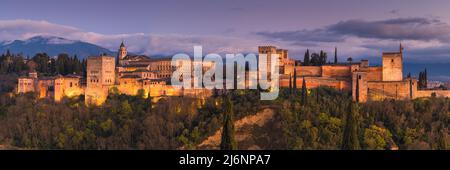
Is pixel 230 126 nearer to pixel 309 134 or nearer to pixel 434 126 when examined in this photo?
pixel 309 134

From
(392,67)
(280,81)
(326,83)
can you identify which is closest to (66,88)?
(280,81)

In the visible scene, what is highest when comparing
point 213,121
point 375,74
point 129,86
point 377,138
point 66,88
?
point 375,74

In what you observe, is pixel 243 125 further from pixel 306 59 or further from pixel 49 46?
pixel 49 46

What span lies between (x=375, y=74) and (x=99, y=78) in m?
18.9

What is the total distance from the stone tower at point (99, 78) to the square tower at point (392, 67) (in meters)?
18.8

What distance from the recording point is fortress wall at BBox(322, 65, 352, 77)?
1544 inches

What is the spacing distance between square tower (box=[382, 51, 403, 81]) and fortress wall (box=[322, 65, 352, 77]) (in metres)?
2.44

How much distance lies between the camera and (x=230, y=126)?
23.3 m

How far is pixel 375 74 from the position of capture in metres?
38.0

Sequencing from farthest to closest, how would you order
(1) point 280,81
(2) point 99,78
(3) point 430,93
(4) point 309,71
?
(2) point 99,78
(4) point 309,71
(1) point 280,81
(3) point 430,93

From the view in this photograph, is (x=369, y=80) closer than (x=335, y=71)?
Yes

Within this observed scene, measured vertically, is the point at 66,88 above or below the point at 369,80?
below

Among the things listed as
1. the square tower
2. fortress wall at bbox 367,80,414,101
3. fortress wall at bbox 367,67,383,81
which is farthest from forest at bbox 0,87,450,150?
the square tower
